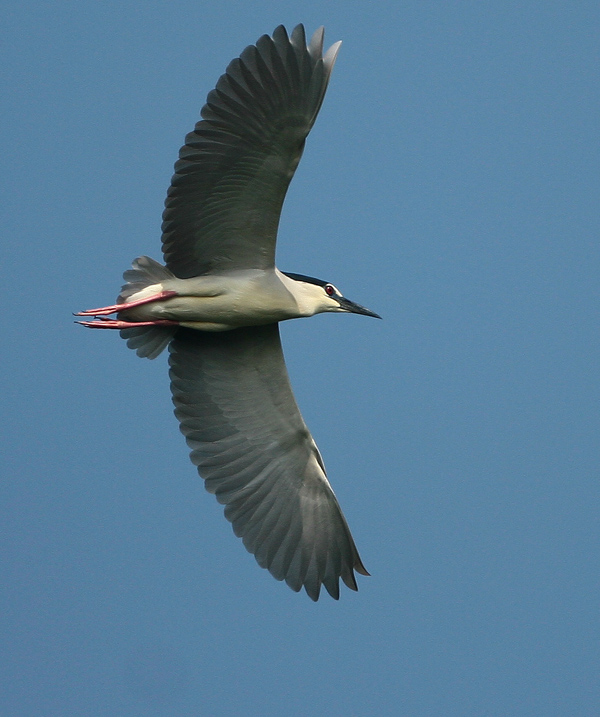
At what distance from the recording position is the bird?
7.83 metres

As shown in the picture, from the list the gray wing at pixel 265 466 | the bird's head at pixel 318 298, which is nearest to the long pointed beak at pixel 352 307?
the bird's head at pixel 318 298

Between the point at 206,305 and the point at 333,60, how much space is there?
6.75ft

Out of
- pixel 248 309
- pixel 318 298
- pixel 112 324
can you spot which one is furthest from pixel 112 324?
pixel 318 298

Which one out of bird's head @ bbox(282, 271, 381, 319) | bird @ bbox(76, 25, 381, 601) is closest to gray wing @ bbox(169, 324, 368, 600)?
bird @ bbox(76, 25, 381, 601)

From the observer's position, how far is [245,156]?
801cm

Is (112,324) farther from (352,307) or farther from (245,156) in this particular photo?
(352,307)

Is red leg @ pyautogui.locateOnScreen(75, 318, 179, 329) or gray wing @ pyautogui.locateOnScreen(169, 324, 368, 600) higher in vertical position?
red leg @ pyautogui.locateOnScreen(75, 318, 179, 329)

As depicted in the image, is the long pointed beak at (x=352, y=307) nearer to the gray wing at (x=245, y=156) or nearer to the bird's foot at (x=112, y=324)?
the gray wing at (x=245, y=156)

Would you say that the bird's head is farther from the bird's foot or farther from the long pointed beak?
the bird's foot

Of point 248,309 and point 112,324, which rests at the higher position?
point 112,324

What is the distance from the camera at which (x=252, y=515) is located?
30.7 ft

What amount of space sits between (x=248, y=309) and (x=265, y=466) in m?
1.55

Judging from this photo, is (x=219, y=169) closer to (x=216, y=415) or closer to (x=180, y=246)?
(x=180, y=246)

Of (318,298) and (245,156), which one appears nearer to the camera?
(245,156)
